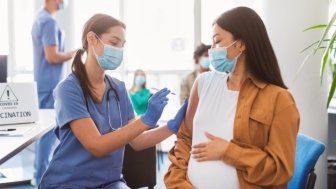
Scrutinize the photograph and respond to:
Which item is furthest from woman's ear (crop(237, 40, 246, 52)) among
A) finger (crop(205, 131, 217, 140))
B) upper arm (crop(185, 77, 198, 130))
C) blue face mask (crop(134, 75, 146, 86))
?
blue face mask (crop(134, 75, 146, 86))

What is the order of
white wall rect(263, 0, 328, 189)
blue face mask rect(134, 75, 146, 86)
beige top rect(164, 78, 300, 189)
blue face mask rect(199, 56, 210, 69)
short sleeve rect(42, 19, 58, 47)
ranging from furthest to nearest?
1. blue face mask rect(134, 75, 146, 86)
2. blue face mask rect(199, 56, 210, 69)
3. short sleeve rect(42, 19, 58, 47)
4. white wall rect(263, 0, 328, 189)
5. beige top rect(164, 78, 300, 189)

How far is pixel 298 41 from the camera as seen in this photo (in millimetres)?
2506

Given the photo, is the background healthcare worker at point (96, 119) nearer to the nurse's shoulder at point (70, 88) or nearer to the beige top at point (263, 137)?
the nurse's shoulder at point (70, 88)

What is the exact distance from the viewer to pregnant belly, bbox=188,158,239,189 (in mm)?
1368

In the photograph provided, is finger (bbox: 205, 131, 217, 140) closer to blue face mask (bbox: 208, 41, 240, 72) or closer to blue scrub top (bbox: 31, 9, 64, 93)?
blue face mask (bbox: 208, 41, 240, 72)

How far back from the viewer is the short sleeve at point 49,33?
303cm

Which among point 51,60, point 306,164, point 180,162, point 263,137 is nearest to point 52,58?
point 51,60

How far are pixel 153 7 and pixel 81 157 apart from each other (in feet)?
11.5

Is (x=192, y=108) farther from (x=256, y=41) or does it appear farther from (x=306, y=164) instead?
(x=306, y=164)

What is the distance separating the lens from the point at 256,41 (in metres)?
1.40

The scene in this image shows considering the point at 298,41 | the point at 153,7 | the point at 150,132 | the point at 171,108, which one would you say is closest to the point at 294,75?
the point at 298,41

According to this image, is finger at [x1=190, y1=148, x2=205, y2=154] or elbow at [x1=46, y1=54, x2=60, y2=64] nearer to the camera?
finger at [x1=190, y1=148, x2=205, y2=154]

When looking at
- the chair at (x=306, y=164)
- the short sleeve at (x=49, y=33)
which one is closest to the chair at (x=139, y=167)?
the chair at (x=306, y=164)

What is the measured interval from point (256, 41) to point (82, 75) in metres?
0.75
